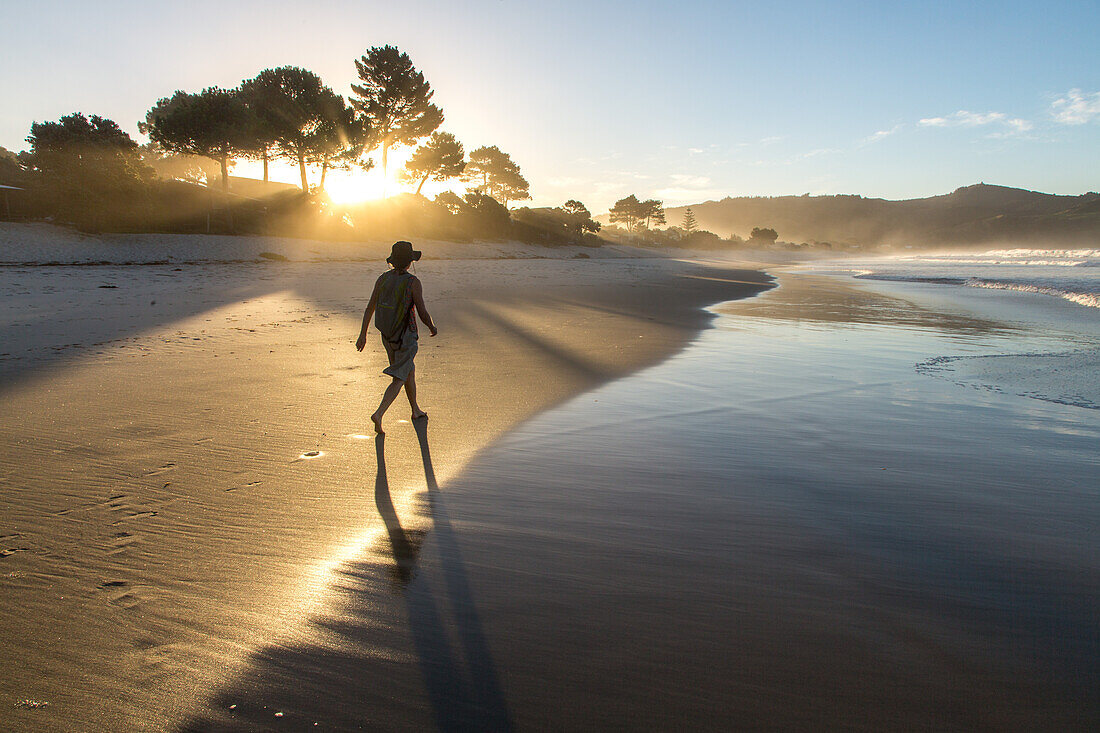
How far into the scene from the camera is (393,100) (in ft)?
146

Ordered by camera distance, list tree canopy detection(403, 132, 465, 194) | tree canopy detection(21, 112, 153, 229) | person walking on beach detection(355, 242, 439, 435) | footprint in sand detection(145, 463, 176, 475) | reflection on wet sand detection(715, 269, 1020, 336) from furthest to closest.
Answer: tree canopy detection(403, 132, 465, 194) → tree canopy detection(21, 112, 153, 229) → reflection on wet sand detection(715, 269, 1020, 336) → person walking on beach detection(355, 242, 439, 435) → footprint in sand detection(145, 463, 176, 475)

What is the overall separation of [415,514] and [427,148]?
48.5 meters

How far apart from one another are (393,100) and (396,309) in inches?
1807

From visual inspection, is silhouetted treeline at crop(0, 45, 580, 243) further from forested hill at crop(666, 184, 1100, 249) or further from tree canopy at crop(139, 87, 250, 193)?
forested hill at crop(666, 184, 1100, 249)

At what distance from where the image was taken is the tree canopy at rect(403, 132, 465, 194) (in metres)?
47.1

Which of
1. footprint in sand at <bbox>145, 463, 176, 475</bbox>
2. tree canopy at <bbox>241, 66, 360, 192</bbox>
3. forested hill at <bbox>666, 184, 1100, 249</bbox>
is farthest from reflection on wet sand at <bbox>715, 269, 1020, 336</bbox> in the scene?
forested hill at <bbox>666, 184, 1100, 249</bbox>

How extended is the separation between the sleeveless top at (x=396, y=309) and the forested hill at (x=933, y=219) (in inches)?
4836

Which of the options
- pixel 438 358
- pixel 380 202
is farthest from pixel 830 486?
pixel 380 202

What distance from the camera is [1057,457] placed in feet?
12.9

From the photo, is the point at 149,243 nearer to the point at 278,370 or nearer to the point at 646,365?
the point at 278,370

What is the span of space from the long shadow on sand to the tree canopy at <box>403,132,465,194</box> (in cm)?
4866

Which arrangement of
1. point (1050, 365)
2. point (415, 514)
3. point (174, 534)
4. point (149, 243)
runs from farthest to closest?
point (149, 243) → point (1050, 365) → point (415, 514) → point (174, 534)

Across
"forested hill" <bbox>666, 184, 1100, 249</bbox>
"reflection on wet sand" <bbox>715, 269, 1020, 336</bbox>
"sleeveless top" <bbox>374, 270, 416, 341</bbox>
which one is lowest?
"reflection on wet sand" <bbox>715, 269, 1020, 336</bbox>

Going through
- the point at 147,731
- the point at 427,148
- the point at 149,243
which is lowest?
the point at 147,731
